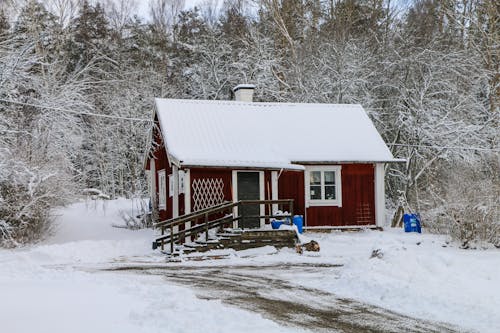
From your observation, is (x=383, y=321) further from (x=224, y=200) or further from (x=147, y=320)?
(x=224, y=200)

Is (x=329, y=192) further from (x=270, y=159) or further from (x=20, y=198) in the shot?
(x=20, y=198)

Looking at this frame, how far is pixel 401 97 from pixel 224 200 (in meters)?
14.5

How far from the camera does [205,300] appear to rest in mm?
9906

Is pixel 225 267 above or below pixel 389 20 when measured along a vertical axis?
below

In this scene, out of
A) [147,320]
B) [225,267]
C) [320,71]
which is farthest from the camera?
[320,71]

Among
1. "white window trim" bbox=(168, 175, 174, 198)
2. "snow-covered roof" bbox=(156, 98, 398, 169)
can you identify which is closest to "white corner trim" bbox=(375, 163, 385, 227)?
"snow-covered roof" bbox=(156, 98, 398, 169)

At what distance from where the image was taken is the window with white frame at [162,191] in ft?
83.1

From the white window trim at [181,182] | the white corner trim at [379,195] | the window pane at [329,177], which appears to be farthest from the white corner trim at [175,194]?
the white corner trim at [379,195]

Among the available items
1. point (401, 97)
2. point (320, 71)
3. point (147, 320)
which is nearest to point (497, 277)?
point (147, 320)

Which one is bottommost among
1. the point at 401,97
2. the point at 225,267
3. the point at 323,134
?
the point at 225,267

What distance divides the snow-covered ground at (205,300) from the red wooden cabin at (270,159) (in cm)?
356

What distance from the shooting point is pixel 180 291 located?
10.8 metres

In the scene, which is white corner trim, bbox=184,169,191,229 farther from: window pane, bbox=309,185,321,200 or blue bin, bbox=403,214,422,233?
blue bin, bbox=403,214,422,233

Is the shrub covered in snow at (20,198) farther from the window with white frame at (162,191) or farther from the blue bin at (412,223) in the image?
the blue bin at (412,223)
